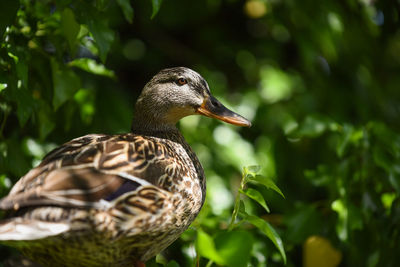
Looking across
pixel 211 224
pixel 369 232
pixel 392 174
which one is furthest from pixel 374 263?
pixel 211 224

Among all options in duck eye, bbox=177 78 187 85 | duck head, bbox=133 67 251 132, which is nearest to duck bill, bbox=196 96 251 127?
duck head, bbox=133 67 251 132

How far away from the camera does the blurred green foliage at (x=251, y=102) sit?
235cm

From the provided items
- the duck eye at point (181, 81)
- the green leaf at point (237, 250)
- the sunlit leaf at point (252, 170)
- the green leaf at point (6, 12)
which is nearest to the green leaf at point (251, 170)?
the sunlit leaf at point (252, 170)

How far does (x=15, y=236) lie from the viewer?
5.67ft

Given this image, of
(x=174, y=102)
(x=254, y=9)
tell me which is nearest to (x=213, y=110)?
(x=174, y=102)

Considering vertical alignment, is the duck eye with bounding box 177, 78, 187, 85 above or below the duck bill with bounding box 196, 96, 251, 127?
above

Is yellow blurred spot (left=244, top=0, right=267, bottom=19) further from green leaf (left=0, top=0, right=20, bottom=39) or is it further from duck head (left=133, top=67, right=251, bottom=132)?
green leaf (left=0, top=0, right=20, bottom=39)

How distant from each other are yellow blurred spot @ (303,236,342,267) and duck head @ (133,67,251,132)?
3.24 ft

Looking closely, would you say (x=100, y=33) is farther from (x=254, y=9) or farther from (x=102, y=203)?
(x=254, y=9)

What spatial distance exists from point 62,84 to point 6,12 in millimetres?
498

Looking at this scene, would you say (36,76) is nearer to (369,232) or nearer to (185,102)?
(185,102)

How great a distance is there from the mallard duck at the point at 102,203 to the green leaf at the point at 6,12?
0.54 metres

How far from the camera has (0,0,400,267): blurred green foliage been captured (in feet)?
7.72

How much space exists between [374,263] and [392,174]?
0.50 meters
